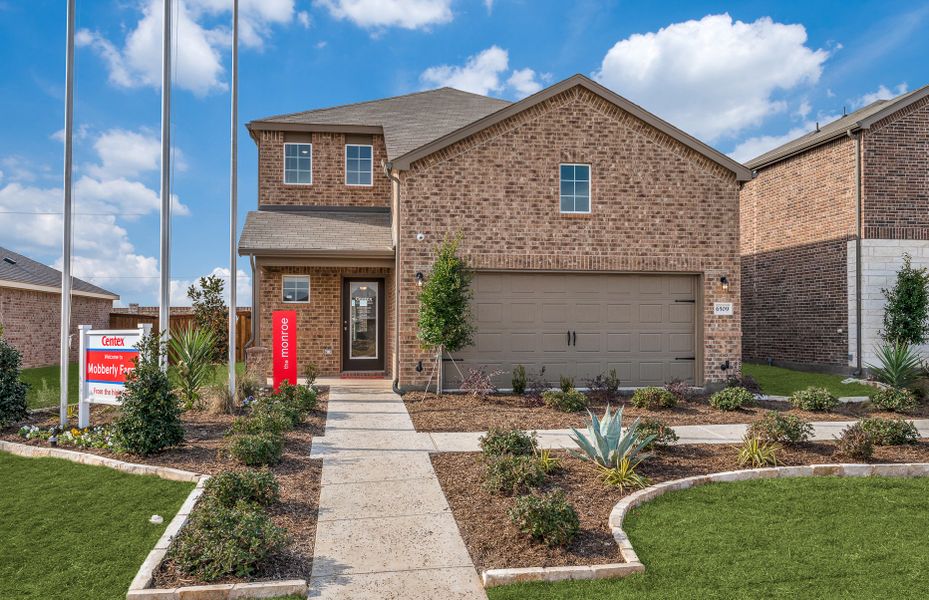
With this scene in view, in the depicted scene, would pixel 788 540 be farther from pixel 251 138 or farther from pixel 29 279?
pixel 29 279

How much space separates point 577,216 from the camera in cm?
1295

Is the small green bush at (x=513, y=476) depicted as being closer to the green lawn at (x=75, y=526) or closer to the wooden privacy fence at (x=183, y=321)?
the green lawn at (x=75, y=526)

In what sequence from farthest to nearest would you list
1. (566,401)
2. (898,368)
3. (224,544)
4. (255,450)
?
1. (898,368)
2. (566,401)
3. (255,450)
4. (224,544)

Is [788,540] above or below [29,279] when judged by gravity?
below

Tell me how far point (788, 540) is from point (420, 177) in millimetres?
9460

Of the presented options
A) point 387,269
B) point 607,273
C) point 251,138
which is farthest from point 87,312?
point 607,273

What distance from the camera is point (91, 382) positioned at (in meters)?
8.70

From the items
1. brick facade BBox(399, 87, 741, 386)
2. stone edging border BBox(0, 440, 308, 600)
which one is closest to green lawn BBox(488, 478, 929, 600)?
stone edging border BBox(0, 440, 308, 600)

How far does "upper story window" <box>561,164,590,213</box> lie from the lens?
13.0 m

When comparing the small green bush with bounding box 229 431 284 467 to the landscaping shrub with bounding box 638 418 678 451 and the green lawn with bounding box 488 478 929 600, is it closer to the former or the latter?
the green lawn with bounding box 488 478 929 600

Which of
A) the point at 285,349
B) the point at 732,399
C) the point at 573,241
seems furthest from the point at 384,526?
the point at 573,241

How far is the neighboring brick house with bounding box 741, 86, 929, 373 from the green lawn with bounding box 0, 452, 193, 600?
16.1 m

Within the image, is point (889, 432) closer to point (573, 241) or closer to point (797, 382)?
point (573, 241)

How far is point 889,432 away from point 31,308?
23968mm
